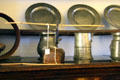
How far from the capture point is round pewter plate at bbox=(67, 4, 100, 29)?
4.46ft

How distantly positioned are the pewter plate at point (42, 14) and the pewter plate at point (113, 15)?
399 millimetres

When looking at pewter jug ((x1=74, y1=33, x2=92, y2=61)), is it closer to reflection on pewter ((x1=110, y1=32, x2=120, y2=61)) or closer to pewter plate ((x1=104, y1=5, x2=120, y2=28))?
reflection on pewter ((x1=110, y1=32, x2=120, y2=61))

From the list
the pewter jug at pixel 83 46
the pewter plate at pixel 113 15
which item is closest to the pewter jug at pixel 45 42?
the pewter jug at pixel 83 46

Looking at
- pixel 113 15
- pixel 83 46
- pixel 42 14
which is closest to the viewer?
pixel 83 46

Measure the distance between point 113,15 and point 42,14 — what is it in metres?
0.59

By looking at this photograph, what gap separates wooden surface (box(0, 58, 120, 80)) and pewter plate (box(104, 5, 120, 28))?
1.75 ft

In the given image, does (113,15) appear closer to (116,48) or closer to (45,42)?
(116,48)

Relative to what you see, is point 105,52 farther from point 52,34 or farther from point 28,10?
point 28,10

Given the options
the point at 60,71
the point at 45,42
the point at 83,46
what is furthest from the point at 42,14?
the point at 60,71

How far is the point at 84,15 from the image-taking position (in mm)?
1381

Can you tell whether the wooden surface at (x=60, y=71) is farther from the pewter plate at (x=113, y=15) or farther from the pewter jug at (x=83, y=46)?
the pewter plate at (x=113, y=15)

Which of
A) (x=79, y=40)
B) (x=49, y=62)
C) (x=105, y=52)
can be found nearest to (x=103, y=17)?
Answer: (x=105, y=52)

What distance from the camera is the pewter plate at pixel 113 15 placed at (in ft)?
4.52

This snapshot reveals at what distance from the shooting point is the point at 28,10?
4.20ft
